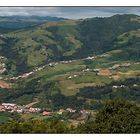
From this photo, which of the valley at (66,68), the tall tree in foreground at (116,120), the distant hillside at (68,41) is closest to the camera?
the tall tree in foreground at (116,120)

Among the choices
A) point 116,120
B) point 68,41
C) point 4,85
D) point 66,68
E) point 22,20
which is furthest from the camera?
point 68,41

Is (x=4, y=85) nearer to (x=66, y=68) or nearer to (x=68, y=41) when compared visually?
(x=66, y=68)

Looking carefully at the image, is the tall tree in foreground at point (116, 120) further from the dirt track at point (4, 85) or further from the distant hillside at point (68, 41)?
the distant hillside at point (68, 41)

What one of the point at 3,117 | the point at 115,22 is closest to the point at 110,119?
the point at 3,117

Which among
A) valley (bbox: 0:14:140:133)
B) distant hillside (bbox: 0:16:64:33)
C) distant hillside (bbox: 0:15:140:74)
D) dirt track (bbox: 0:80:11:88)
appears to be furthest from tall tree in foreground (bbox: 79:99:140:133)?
distant hillside (bbox: 0:15:140:74)

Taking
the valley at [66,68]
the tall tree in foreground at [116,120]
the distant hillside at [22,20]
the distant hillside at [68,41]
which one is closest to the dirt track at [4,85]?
the valley at [66,68]

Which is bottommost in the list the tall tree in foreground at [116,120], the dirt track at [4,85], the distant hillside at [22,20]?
the dirt track at [4,85]

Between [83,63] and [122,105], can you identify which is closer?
[122,105]

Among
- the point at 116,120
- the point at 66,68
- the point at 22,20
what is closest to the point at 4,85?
the point at 22,20

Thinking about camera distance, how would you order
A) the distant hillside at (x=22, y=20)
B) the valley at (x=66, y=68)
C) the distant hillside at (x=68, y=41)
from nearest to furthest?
the distant hillside at (x=22, y=20) → the valley at (x=66, y=68) → the distant hillside at (x=68, y=41)

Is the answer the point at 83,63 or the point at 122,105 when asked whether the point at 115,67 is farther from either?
the point at 122,105
